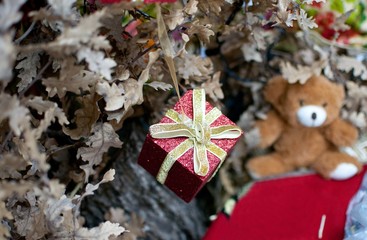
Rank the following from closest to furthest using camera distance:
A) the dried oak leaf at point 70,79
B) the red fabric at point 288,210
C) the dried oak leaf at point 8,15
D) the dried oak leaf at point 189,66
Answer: the dried oak leaf at point 8,15, the dried oak leaf at point 70,79, the dried oak leaf at point 189,66, the red fabric at point 288,210

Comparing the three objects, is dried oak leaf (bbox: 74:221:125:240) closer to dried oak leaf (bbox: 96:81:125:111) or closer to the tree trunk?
dried oak leaf (bbox: 96:81:125:111)

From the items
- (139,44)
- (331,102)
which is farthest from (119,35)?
(331,102)

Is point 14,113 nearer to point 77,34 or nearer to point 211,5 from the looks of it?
point 77,34

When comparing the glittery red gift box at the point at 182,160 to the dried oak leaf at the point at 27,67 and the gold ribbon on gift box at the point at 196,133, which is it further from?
the dried oak leaf at the point at 27,67

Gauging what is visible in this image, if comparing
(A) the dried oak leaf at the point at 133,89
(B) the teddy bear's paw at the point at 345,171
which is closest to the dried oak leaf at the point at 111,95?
(A) the dried oak leaf at the point at 133,89

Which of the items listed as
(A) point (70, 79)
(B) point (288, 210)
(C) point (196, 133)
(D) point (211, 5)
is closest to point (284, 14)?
(D) point (211, 5)

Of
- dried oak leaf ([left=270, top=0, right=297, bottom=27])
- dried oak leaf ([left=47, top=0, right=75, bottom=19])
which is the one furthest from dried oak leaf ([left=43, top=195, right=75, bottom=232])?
dried oak leaf ([left=270, top=0, right=297, bottom=27])

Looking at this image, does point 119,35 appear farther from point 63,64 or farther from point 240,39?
point 240,39
